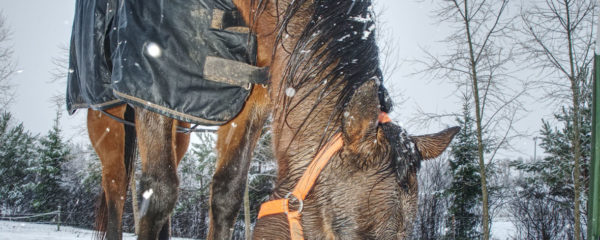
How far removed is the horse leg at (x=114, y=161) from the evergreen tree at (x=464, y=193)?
12.3m

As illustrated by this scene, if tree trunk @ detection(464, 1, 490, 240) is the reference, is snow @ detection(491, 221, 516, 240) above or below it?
below

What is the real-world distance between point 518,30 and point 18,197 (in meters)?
24.0

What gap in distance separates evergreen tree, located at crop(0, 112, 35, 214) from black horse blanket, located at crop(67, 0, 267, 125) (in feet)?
71.2

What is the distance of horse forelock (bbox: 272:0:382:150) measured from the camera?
130 centimetres

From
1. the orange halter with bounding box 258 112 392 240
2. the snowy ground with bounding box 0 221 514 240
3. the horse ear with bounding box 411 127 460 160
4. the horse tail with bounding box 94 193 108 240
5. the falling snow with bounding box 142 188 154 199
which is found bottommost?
the snowy ground with bounding box 0 221 514 240

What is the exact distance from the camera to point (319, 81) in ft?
4.43

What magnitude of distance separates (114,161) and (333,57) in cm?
277

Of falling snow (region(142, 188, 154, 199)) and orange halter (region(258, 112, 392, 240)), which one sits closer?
orange halter (region(258, 112, 392, 240))

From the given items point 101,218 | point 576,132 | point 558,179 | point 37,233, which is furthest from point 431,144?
point 558,179

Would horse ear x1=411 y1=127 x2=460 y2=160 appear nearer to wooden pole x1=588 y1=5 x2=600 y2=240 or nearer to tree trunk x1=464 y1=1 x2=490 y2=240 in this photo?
wooden pole x1=588 y1=5 x2=600 y2=240

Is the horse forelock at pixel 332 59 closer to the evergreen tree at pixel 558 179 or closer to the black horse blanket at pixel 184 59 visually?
the black horse blanket at pixel 184 59

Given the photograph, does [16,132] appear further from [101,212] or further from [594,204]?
[594,204]

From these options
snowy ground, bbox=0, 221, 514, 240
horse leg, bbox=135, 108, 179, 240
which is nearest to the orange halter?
horse leg, bbox=135, 108, 179, 240

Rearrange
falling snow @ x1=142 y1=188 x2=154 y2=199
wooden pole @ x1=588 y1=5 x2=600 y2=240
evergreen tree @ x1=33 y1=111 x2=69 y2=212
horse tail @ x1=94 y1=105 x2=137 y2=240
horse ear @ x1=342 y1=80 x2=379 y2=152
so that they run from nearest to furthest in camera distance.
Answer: horse ear @ x1=342 y1=80 x2=379 y2=152, wooden pole @ x1=588 y1=5 x2=600 y2=240, falling snow @ x1=142 y1=188 x2=154 y2=199, horse tail @ x1=94 y1=105 x2=137 y2=240, evergreen tree @ x1=33 y1=111 x2=69 y2=212
